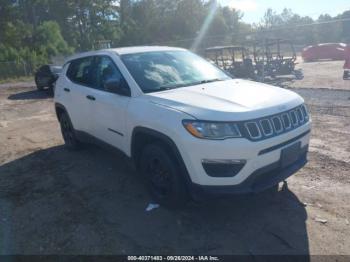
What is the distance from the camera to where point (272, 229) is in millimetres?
3592

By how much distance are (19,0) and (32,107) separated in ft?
94.3

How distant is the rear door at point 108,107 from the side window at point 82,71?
0.22 metres

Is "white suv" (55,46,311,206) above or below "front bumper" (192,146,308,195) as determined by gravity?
above

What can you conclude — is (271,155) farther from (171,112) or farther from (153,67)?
(153,67)

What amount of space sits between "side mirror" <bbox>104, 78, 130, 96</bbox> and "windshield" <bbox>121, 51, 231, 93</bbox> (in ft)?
0.56

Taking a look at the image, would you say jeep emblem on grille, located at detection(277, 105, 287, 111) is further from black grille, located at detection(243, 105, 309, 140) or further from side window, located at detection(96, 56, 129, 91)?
side window, located at detection(96, 56, 129, 91)

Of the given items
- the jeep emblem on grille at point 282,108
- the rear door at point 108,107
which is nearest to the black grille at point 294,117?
the jeep emblem on grille at point 282,108

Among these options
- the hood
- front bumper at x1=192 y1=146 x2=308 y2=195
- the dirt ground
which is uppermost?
the hood

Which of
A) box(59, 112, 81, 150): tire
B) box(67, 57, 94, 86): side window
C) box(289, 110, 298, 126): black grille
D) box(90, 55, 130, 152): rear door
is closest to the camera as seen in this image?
box(289, 110, 298, 126): black grille

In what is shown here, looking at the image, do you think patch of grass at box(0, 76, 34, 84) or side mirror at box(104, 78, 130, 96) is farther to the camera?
patch of grass at box(0, 76, 34, 84)

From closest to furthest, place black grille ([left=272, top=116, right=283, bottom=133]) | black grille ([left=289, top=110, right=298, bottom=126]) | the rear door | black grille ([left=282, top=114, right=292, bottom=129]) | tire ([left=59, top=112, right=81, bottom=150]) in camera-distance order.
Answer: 1. black grille ([left=272, top=116, right=283, bottom=133])
2. black grille ([left=282, top=114, right=292, bottom=129])
3. black grille ([left=289, top=110, right=298, bottom=126])
4. the rear door
5. tire ([left=59, top=112, right=81, bottom=150])

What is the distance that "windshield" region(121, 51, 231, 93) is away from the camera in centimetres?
434

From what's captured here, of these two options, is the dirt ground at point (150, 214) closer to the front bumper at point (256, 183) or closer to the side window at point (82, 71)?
the front bumper at point (256, 183)

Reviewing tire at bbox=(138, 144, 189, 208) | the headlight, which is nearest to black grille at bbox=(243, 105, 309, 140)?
the headlight
